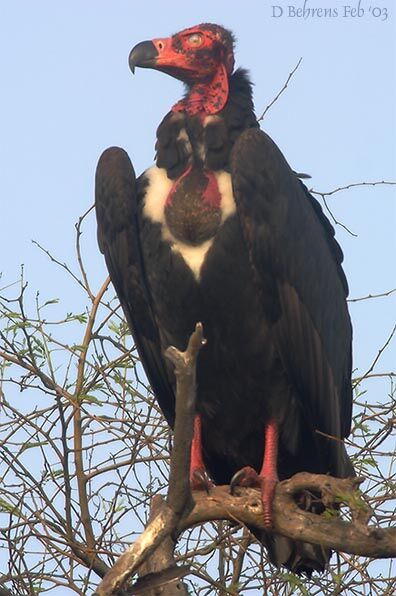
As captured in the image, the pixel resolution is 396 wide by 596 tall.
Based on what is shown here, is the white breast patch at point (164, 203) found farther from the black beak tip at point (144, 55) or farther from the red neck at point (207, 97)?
the black beak tip at point (144, 55)

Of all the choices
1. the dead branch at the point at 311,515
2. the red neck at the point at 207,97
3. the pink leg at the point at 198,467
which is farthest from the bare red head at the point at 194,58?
the dead branch at the point at 311,515

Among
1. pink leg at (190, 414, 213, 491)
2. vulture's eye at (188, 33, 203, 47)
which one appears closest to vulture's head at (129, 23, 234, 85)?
vulture's eye at (188, 33, 203, 47)

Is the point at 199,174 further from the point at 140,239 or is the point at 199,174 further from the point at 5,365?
the point at 5,365

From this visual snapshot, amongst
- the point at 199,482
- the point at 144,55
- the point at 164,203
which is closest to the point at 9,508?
the point at 199,482

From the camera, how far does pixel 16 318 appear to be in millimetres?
6070

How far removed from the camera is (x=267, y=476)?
5.55 meters

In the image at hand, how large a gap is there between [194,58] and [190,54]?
0.09ft

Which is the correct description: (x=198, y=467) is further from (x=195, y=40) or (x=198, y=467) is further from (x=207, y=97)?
(x=195, y=40)

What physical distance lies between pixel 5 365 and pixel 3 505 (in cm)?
77

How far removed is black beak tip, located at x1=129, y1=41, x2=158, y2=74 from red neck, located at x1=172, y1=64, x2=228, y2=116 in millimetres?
228

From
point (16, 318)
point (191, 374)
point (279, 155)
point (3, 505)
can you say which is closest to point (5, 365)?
point (16, 318)

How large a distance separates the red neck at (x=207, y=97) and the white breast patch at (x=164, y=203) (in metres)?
0.34

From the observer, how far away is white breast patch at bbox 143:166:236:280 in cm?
566

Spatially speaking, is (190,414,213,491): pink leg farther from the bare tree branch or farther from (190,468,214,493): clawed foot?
the bare tree branch
